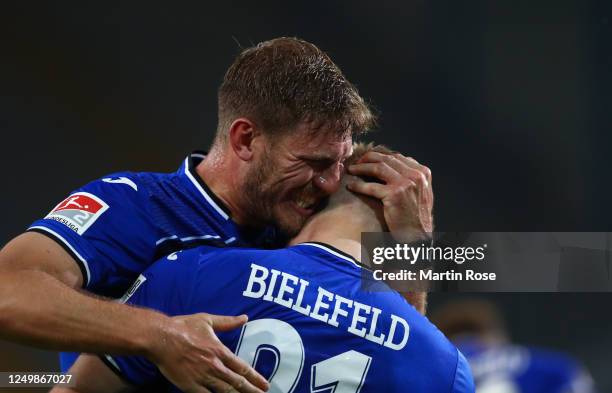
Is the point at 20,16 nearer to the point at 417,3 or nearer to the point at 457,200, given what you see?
the point at 417,3

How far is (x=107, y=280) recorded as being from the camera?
2.23 metres

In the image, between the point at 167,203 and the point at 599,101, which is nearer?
the point at 167,203

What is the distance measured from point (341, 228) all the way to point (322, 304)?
229 millimetres

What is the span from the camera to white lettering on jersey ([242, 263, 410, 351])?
210 centimetres

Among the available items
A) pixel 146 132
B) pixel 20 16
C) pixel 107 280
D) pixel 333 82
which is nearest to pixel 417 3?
pixel 146 132

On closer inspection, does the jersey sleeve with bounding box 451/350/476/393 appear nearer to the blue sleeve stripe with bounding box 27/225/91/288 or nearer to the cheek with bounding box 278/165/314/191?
the cheek with bounding box 278/165/314/191

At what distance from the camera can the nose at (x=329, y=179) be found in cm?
240

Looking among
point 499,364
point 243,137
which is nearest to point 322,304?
point 243,137

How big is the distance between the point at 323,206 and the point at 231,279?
0.37 m

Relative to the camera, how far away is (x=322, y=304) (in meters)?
2.11

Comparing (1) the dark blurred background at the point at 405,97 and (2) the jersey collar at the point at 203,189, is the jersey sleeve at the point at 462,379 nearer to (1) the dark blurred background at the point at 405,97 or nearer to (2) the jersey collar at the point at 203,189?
(2) the jersey collar at the point at 203,189

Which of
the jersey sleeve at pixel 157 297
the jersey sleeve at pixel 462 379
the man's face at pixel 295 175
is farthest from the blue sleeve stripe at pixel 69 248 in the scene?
the jersey sleeve at pixel 462 379

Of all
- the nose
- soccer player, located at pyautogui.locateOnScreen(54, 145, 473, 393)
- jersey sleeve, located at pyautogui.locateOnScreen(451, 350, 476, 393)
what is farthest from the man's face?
jersey sleeve, located at pyautogui.locateOnScreen(451, 350, 476, 393)

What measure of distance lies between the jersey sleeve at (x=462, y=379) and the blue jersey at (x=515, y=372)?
1887mm
